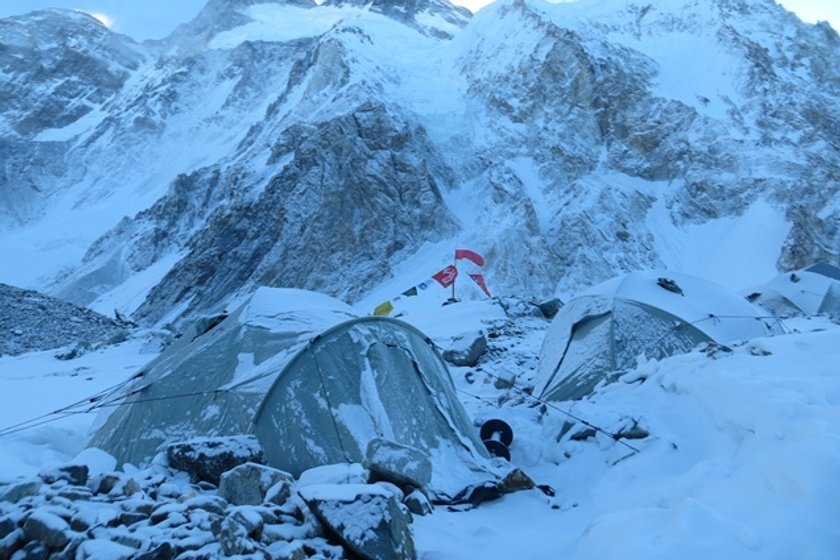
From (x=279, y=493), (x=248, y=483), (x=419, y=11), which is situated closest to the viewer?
(x=279, y=493)

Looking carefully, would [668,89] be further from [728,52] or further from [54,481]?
[54,481]

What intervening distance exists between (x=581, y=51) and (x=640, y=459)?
2242 inches

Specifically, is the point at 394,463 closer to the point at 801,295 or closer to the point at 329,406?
the point at 329,406

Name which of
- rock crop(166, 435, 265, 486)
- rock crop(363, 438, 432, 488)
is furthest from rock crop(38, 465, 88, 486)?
rock crop(363, 438, 432, 488)

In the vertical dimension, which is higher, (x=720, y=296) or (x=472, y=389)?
(x=720, y=296)

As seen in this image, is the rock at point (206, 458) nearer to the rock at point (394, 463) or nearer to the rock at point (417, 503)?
the rock at point (394, 463)

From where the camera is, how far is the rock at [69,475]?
15.7 ft

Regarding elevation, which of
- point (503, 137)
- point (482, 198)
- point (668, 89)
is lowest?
point (482, 198)

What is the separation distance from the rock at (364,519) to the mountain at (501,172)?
39.2 meters

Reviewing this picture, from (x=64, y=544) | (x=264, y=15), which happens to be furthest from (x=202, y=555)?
(x=264, y=15)

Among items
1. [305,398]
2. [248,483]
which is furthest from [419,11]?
[248,483]

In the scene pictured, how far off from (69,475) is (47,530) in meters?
1.01

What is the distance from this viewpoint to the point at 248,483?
498cm

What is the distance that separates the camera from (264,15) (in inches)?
4240
